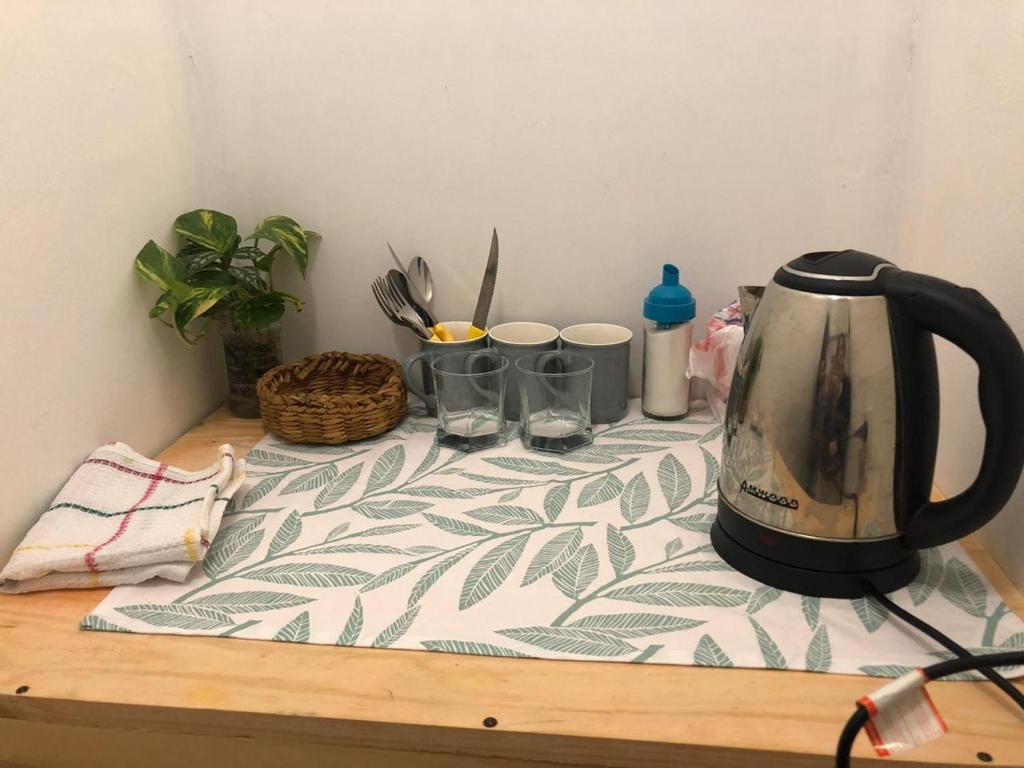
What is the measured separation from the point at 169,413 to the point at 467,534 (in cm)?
47

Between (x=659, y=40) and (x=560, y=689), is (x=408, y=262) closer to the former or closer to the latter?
(x=659, y=40)

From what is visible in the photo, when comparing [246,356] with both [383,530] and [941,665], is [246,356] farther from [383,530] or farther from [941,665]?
[941,665]

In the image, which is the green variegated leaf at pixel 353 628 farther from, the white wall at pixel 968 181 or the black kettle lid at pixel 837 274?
the white wall at pixel 968 181

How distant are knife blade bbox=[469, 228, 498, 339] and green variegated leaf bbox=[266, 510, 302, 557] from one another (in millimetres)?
342

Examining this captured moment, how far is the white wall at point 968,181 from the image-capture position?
67 centimetres

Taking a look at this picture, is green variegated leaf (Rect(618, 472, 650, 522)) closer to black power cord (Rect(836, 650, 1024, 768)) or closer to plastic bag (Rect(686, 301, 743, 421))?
plastic bag (Rect(686, 301, 743, 421))

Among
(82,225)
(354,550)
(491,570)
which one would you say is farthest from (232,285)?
(491,570)

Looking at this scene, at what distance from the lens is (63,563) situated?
0.68 meters

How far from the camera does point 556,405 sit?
0.95m

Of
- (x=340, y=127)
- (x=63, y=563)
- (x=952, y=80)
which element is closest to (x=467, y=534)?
(x=63, y=563)

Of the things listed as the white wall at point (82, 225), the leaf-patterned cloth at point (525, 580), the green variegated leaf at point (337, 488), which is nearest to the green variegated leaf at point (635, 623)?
the leaf-patterned cloth at point (525, 580)

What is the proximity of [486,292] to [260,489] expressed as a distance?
1.23ft

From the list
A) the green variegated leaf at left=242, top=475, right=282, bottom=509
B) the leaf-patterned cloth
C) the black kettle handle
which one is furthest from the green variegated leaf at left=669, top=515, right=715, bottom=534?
the green variegated leaf at left=242, top=475, right=282, bottom=509

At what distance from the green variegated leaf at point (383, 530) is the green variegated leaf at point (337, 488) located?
6 cm
